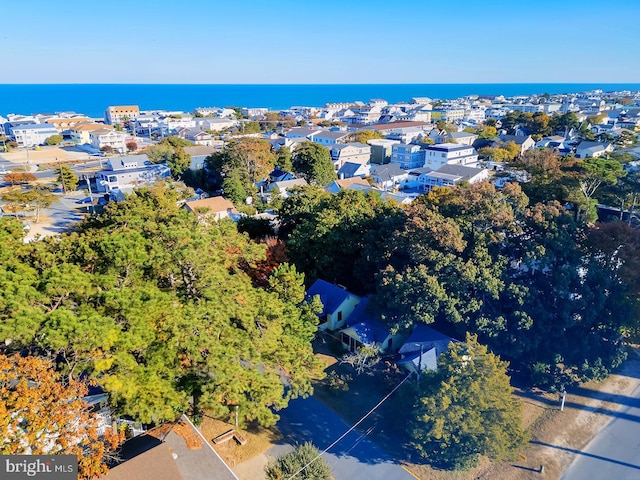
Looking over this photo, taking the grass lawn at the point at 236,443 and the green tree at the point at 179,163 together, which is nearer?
the grass lawn at the point at 236,443

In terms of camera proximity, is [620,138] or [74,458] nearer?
[74,458]

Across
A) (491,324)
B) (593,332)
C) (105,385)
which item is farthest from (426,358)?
(105,385)

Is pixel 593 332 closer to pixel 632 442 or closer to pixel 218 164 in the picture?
pixel 632 442

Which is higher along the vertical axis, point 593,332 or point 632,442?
point 593,332

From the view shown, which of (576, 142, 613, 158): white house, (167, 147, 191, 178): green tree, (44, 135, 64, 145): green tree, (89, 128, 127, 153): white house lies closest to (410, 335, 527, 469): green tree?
(167, 147, 191, 178): green tree

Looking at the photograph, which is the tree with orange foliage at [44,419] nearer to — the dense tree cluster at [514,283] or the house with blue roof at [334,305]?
the dense tree cluster at [514,283]

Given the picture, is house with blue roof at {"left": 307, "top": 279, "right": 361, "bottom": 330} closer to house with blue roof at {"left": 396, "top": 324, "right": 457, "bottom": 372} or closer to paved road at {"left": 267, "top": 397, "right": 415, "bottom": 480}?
house with blue roof at {"left": 396, "top": 324, "right": 457, "bottom": 372}

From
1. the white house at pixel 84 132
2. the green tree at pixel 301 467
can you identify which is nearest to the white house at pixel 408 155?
the green tree at pixel 301 467
